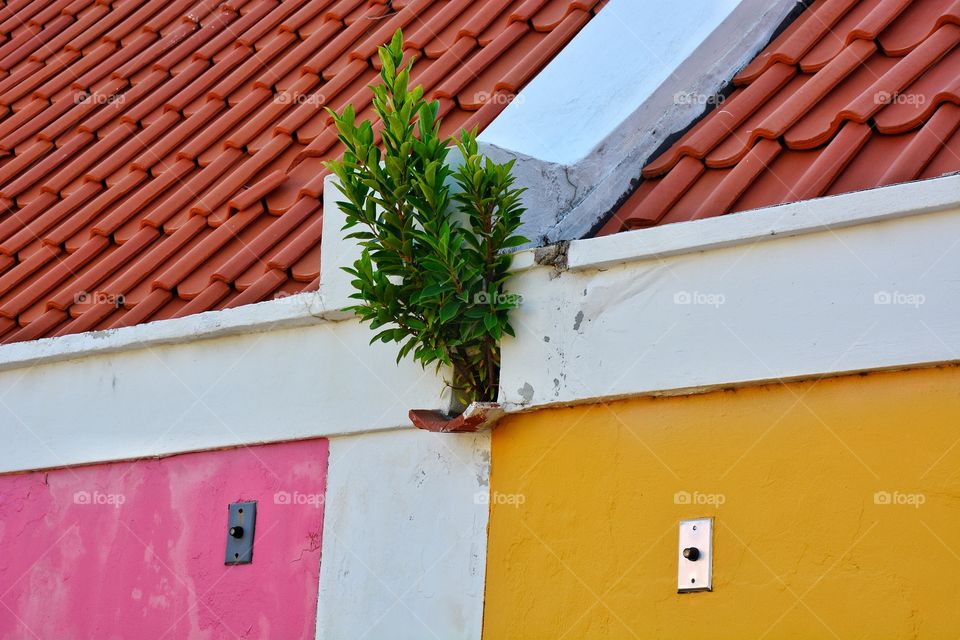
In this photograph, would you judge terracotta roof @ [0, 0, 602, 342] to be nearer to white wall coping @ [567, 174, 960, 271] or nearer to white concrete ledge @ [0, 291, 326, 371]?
white concrete ledge @ [0, 291, 326, 371]

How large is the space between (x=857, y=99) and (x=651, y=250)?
3.04 ft

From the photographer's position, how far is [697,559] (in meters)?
4.38

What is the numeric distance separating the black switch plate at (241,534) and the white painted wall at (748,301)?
1.19 metres

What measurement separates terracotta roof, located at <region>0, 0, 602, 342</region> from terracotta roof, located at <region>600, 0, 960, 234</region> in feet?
3.22

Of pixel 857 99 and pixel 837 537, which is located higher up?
pixel 857 99

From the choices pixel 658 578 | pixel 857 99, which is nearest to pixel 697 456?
pixel 658 578

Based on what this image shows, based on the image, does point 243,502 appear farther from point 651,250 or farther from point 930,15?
point 930,15

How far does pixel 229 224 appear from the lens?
20.7 feet

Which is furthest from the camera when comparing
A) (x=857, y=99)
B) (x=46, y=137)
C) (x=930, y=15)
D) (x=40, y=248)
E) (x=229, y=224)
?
(x=46, y=137)

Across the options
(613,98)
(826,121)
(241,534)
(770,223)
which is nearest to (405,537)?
(241,534)

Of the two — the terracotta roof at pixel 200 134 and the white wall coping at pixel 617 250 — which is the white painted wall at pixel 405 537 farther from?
the terracotta roof at pixel 200 134

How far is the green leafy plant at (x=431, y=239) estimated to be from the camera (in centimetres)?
490

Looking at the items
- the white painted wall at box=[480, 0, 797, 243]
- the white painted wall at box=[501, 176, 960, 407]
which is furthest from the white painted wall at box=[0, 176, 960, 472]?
the white painted wall at box=[480, 0, 797, 243]

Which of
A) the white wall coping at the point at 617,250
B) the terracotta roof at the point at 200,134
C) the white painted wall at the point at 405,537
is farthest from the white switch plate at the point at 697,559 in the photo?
the terracotta roof at the point at 200,134
